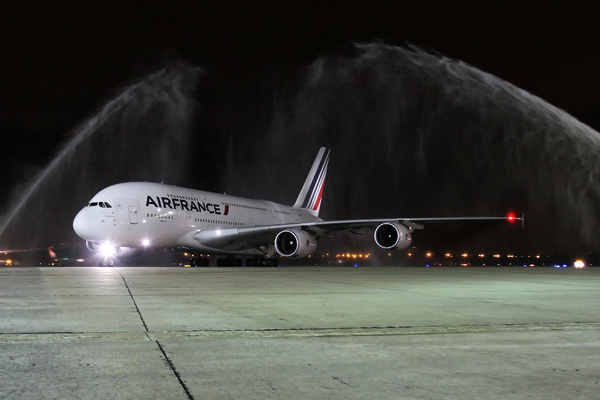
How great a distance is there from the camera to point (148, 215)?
31.7 m

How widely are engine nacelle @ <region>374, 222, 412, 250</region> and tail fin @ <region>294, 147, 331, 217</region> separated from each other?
1899 centimetres

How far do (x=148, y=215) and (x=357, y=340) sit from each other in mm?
26299

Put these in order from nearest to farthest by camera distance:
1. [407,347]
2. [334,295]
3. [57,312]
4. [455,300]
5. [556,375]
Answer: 1. [556,375]
2. [407,347]
3. [57,312]
4. [455,300]
5. [334,295]

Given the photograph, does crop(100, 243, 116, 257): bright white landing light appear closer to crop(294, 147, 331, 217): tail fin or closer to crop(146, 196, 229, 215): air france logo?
crop(146, 196, 229, 215): air france logo

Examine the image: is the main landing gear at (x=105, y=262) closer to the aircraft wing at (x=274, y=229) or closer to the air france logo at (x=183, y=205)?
the air france logo at (x=183, y=205)

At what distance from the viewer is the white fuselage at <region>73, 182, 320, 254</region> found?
30.3m

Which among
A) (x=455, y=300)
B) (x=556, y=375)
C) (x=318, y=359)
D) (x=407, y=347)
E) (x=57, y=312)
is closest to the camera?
(x=556, y=375)

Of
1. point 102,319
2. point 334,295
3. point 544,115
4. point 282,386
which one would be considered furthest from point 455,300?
point 544,115

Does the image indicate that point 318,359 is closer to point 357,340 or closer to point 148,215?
point 357,340

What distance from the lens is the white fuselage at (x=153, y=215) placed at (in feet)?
99.6

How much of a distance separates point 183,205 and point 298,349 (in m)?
28.7

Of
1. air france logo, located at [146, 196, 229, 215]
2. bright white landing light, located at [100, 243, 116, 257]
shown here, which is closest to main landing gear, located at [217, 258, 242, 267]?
air france logo, located at [146, 196, 229, 215]

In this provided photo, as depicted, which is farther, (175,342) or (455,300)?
(455,300)

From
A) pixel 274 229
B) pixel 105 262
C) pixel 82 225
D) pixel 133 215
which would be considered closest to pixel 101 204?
pixel 82 225
